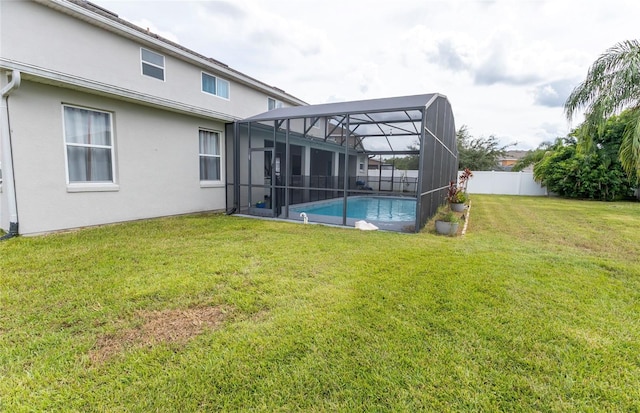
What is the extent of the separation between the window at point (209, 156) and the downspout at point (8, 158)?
412cm

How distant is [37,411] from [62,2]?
7.14m

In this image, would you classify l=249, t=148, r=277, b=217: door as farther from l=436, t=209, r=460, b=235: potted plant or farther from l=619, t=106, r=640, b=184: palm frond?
l=619, t=106, r=640, b=184: palm frond

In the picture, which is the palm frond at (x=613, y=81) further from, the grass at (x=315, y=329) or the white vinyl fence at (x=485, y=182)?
the white vinyl fence at (x=485, y=182)

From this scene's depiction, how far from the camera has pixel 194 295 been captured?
3182 millimetres

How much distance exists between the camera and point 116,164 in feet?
21.4

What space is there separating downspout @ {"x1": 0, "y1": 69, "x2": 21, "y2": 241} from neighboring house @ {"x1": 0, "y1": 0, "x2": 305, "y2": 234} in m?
0.02

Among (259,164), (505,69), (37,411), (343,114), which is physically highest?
(505,69)

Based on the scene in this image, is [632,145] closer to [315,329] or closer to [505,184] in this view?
[315,329]

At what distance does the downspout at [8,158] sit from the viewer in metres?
4.69

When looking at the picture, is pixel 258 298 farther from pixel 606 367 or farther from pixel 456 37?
pixel 456 37

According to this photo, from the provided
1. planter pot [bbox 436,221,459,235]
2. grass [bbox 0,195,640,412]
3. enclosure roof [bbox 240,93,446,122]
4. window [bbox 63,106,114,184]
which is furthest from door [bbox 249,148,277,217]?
planter pot [bbox 436,221,459,235]

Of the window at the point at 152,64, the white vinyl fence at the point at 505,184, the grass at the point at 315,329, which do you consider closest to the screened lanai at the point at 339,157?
the window at the point at 152,64

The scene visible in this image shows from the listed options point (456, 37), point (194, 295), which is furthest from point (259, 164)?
point (456, 37)

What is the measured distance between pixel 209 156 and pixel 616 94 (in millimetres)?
10237
